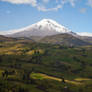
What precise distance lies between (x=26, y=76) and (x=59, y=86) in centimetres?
3369

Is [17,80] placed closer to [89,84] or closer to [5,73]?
[5,73]

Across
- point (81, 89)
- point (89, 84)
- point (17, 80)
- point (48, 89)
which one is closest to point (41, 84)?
point (48, 89)

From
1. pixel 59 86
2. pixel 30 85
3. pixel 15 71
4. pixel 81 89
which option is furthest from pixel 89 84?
pixel 15 71

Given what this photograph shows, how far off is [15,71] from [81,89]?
6685 centimetres

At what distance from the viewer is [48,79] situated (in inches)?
7151

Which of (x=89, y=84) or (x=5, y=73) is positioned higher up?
(x=5, y=73)

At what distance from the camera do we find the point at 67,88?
164 meters

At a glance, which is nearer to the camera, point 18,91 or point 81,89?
point 18,91

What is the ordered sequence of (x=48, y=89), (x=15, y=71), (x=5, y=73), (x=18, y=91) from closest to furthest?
(x=18, y=91) → (x=48, y=89) → (x=5, y=73) → (x=15, y=71)

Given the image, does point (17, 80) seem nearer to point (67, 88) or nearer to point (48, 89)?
point (48, 89)

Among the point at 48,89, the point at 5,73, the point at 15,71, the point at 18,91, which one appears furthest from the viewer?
the point at 15,71

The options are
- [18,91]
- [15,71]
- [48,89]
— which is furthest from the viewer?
[15,71]

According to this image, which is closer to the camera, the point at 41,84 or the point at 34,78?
the point at 41,84

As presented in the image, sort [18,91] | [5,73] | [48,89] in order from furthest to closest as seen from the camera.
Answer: [5,73] < [48,89] < [18,91]
